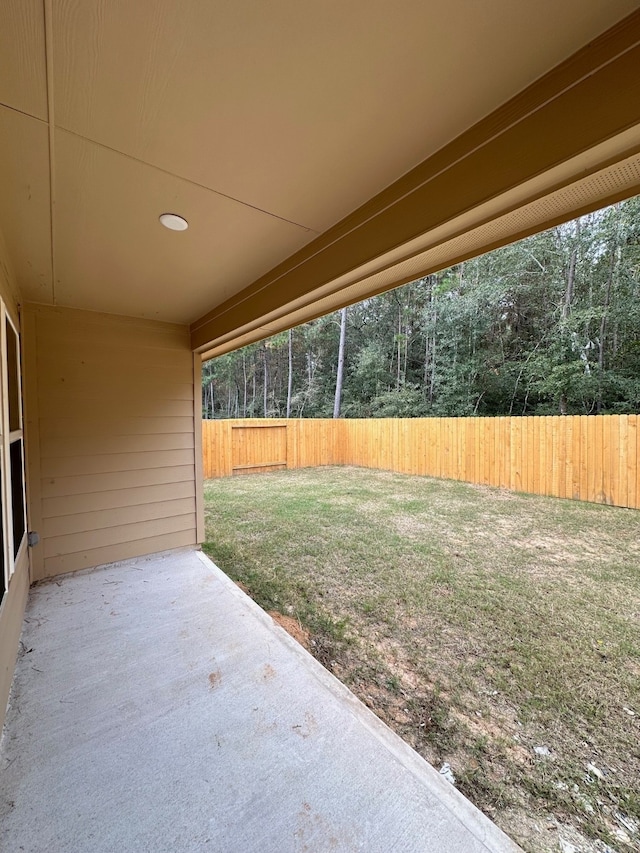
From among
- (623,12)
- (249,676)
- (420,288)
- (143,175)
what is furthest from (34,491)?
(420,288)

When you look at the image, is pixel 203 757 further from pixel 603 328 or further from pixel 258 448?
pixel 603 328

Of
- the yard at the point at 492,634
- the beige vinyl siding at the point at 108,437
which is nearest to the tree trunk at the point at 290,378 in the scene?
the yard at the point at 492,634

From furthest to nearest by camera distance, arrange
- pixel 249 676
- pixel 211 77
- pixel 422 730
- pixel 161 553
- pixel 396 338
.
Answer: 1. pixel 396 338
2. pixel 161 553
3. pixel 249 676
4. pixel 422 730
5. pixel 211 77

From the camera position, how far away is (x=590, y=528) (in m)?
4.37

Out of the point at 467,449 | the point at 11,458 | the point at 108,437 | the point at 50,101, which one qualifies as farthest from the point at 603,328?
the point at 11,458

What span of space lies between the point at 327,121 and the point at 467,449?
7.10m

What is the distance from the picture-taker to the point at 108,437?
3.11m

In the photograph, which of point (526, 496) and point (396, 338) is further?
point (396, 338)

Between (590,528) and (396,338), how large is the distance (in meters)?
11.7

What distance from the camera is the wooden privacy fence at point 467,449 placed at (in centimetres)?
536

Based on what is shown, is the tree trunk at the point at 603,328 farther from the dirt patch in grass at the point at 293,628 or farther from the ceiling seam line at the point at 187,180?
the ceiling seam line at the point at 187,180

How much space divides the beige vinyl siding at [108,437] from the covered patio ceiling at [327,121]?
1.44 m

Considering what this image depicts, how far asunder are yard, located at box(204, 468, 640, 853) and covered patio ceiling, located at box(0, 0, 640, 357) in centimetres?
208

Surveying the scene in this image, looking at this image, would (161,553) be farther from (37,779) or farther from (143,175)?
(143,175)
